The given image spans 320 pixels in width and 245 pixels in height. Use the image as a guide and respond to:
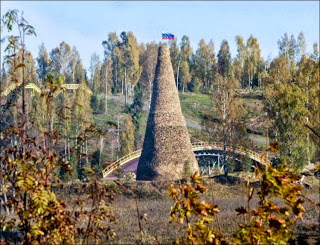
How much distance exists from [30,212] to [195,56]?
7456 centimetres

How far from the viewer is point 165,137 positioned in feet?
99.9

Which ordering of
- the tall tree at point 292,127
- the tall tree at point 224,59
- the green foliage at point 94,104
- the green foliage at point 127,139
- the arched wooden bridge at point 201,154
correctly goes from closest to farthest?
the tall tree at point 292,127 → the arched wooden bridge at point 201,154 → the green foliage at point 127,139 → the green foliage at point 94,104 → the tall tree at point 224,59

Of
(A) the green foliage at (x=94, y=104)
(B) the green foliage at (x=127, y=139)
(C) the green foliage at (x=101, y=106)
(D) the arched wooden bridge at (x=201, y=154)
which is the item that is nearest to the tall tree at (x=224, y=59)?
(C) the green foliage at (x=101, y=106)

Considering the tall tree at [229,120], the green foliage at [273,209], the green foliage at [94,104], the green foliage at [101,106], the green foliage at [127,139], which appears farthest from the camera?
the green foliage at [101,106]

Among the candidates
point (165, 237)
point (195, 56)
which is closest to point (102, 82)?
point (195, 56)

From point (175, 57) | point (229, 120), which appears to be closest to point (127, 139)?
point (229, 120)

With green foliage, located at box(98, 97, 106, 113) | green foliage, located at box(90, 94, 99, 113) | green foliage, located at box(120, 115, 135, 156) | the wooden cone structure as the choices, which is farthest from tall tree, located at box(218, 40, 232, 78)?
the wooden cone structure

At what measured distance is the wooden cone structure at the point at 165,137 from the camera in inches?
1191

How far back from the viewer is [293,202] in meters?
4.17

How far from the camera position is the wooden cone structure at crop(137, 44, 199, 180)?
30.2 metres

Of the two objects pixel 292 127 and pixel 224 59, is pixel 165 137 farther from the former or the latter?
pixel 224 59

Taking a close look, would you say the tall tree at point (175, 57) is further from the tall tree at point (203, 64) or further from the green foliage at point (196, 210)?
the green foliage at point (196, 210)

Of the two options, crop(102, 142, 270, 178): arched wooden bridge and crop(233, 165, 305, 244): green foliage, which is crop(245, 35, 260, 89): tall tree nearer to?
crop(102, 142, 270, 178): arched wooden bridge

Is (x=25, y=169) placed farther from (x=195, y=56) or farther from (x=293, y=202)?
(x=195, y=56)
